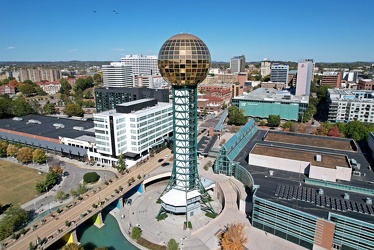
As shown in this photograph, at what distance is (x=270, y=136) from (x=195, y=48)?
47.8m

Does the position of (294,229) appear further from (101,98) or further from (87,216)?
(101,98)

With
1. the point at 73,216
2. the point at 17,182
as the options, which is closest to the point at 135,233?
the point at 73,216

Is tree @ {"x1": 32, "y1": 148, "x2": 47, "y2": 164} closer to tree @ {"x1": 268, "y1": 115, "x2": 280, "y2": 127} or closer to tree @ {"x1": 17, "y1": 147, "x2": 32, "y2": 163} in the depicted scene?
tree @ {"x1": 17, "y1": 147, "x2": 32, "y2": 163}

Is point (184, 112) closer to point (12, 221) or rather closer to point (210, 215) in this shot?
point (210, 215)

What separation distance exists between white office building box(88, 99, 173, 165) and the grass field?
738 inches

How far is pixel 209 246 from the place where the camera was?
1870 inches

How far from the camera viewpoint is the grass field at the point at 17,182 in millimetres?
66438

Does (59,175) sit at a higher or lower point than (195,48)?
lower

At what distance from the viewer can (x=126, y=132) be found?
269ft

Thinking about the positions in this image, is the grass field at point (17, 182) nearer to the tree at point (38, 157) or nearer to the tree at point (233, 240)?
the tree at point (38, 157)

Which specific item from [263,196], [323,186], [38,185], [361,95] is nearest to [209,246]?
[263,196]

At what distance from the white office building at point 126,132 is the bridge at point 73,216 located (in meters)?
10.8

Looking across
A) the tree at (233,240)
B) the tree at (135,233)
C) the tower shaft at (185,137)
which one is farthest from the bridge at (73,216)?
the tree at (233,240)

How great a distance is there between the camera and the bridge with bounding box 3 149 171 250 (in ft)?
151
